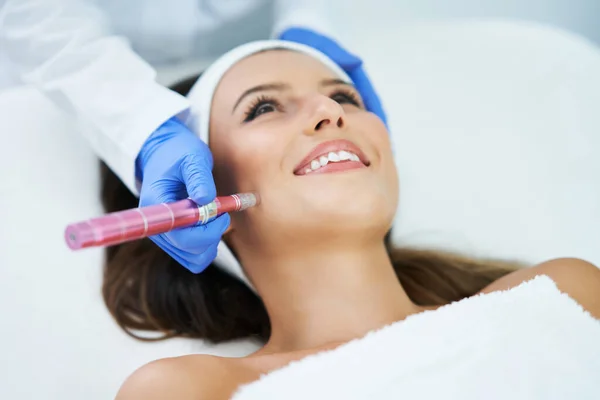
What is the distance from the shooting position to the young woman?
110 cm

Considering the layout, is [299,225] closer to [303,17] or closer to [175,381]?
[175,381]

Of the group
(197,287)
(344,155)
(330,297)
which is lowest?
(197,287)

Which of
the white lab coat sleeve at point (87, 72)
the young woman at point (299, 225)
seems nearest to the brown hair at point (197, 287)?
the young woman at point (299, 225)

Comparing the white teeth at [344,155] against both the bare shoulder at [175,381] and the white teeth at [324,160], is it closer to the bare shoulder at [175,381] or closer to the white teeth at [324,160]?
the white teeth at [324,160]

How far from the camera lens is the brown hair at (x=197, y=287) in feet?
4.35

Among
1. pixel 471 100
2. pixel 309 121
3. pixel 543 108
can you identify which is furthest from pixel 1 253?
pixel 543 108

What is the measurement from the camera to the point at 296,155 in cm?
112

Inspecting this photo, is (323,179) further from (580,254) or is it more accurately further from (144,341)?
(580,254)

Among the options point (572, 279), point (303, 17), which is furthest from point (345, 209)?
point (303, 17)

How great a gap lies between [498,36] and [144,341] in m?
1.28

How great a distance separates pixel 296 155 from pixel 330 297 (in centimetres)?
27

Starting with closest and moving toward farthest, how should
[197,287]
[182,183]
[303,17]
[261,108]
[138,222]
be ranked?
[138,222] → [182,183] → [261,108] → [197,287] → [303,17]

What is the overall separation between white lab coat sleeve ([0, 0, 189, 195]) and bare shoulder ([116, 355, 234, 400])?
46 cm

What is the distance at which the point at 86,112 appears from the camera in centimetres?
127
